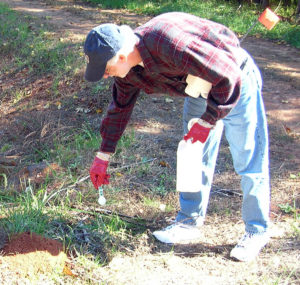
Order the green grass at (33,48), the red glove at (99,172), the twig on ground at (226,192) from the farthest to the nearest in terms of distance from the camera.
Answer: the green grass at (33,48) < the twig on ground at (226,192) < the red glove at (99,172)

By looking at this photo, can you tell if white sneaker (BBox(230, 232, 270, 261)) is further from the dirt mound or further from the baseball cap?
the baseball cap

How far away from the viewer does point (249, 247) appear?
2.62m

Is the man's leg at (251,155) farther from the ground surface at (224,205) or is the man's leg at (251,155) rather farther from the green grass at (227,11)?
the green grass at (227,11)

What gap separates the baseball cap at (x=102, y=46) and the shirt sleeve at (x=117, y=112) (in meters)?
0.42

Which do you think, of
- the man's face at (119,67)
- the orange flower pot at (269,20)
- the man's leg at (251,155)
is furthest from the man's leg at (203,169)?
the orange flower pot at (269,20)

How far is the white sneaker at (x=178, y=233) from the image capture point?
286 cm

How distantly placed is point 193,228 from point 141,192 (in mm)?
664

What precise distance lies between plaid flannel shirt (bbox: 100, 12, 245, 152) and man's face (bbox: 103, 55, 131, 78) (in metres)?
0.09

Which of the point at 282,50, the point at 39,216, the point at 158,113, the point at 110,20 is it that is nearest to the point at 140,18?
the point at 110,20

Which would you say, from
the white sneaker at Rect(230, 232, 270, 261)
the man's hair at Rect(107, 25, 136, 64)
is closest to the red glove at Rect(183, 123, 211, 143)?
the man's hair at Rect(107, 25, 136, 64)

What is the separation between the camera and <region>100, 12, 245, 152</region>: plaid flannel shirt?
2055mm

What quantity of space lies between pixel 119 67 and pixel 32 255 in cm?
119

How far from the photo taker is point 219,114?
2.18 meters

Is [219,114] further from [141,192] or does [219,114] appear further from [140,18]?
[140,18]
